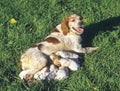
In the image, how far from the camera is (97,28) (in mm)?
8242

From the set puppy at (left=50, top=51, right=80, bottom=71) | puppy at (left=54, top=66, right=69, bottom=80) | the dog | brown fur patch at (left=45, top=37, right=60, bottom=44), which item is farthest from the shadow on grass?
puppy at (left=54, top=66, right=69, bottom=80)

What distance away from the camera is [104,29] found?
823cm

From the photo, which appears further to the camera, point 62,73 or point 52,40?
point 52,40

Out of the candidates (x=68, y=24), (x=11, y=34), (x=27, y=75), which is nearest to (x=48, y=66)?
(x=27, y=75)

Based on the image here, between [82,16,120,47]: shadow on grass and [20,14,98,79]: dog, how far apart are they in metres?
0.35

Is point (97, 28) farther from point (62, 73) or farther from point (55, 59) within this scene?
point (62, 73)

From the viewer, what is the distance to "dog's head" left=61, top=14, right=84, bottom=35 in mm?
7301

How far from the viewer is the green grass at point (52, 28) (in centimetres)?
650

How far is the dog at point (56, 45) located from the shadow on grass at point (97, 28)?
0.35 meters

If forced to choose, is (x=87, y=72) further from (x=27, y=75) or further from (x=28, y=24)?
(x=28, y=24)

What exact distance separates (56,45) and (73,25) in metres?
0.44

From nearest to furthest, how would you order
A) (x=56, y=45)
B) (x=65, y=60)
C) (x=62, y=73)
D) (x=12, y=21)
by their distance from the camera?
(x=62, y=73), (x=65, y=60), (x=56, y=45), (x=12, y=21)

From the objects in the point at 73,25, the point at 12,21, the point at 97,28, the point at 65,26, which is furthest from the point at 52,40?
the point at 12,21

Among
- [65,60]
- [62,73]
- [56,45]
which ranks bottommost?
[62,73]
